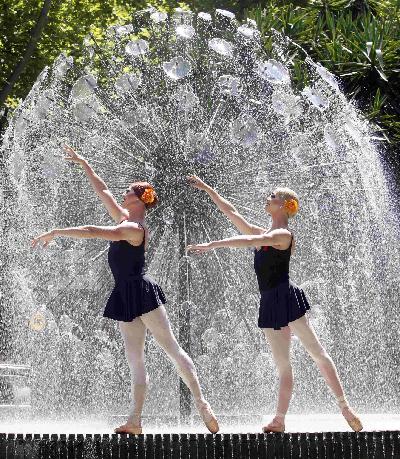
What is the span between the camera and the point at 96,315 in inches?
462

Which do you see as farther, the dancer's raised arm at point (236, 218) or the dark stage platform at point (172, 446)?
the dancer's raised arm at point (236, 218)

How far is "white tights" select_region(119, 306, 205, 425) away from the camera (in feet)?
25.5

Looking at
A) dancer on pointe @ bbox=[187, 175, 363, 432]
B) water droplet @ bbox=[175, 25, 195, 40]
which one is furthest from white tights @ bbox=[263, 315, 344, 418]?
water droplet @ bbox=[175, 25, 195, 40]

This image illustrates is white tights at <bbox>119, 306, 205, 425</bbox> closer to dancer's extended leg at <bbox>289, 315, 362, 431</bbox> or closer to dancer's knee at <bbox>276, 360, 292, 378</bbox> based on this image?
dancer's knee at <bbox>276, 360, 292, 378</bbox>

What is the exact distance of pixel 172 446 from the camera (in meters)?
7.23

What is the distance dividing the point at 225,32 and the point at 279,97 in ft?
5.51

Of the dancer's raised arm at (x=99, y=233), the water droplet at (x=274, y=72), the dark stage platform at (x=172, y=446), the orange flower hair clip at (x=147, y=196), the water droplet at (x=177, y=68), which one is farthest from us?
the water droplet at (x=274, y=72)

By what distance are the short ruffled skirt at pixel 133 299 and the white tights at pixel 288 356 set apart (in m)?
0.75

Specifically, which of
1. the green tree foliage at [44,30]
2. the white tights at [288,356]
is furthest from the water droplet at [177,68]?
the green tree foliage at [44,30]

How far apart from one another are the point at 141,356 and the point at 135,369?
0.09 metres

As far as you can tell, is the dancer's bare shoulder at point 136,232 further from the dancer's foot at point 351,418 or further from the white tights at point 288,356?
the dancer's foot at point 351,418

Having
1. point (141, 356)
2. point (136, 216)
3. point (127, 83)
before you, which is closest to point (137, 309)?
point (141, 356)

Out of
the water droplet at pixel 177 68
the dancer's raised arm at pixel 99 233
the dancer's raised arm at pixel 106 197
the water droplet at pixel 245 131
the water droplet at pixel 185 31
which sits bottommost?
the water droplet at pixel 245 131

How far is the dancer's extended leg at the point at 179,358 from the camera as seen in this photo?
7730mm
